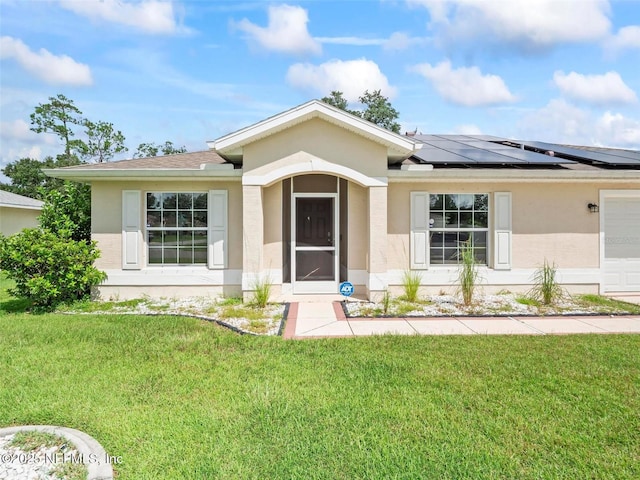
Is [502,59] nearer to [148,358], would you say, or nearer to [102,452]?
[148,358]

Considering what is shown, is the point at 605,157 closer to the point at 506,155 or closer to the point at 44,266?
the point at 506,155

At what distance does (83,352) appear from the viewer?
19.0ft

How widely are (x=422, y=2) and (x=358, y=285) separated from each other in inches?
341

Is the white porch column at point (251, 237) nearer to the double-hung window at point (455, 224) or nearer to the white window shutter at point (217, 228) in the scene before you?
the white window shutter at point (217, 228)

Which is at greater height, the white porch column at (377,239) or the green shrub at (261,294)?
the white porch column at (377,239)

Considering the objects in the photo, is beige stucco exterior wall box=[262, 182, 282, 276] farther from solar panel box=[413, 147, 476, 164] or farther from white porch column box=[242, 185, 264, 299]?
solar panel box=[413, 147, 476, 164]

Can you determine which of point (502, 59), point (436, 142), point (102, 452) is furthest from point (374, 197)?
point (502, 59)

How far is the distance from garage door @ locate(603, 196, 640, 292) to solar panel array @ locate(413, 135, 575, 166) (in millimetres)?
2055

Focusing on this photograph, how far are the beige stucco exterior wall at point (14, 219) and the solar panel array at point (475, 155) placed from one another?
23309 millimetres

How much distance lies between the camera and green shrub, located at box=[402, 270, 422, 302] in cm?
964

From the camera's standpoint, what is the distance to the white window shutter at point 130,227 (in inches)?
393

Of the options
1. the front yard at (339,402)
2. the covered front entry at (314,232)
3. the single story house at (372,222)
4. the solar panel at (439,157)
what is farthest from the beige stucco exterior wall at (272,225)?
the solar panel at (439,157)

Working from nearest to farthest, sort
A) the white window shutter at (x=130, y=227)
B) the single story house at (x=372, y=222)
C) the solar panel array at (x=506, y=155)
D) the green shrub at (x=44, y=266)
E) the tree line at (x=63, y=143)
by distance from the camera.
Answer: the green shrub at (x=44, y=266) → the single story house at (x=372, y=222) → the white window shutter at (x=130, y=227) → the solar panel array at (x=506, y=155) → the tree line at (x=63, y=143)

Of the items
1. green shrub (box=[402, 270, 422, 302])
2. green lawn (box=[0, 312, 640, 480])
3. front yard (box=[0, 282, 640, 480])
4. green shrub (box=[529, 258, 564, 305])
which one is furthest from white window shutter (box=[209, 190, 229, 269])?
green shrub (box=[529, 258, 564, 305])
